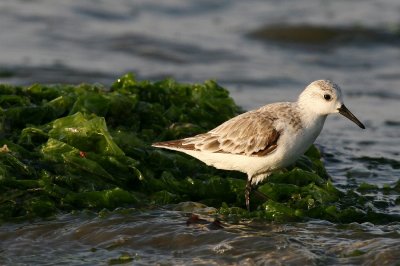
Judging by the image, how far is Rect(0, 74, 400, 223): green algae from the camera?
6.30 metres

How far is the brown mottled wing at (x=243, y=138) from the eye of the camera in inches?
252

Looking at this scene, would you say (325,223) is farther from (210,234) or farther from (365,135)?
(365,135)

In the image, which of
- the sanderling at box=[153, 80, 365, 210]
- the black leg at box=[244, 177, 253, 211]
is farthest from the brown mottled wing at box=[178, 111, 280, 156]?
the black leg at box=[244, 177, 253, 211]

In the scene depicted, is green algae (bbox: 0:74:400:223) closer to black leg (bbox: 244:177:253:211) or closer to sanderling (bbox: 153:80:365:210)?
black leg (bbox: 244:177:253:211)

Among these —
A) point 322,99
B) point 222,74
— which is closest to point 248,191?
point 322,99

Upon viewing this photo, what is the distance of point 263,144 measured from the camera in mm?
6406

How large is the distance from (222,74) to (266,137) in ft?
21.3

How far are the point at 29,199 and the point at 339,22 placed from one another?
10.6 metres

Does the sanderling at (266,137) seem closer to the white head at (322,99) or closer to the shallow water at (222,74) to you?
the white head at (322,99)

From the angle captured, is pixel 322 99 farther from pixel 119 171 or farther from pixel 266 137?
pixel 119 171

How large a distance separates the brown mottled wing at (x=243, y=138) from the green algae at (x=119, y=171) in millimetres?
279

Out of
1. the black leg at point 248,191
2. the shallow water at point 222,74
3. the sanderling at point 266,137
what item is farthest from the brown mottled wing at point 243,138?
the shallow water at point 222,74

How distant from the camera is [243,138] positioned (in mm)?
6555

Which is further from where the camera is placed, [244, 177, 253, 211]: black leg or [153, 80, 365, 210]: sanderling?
[244, 177, 253, 211]: black leg
